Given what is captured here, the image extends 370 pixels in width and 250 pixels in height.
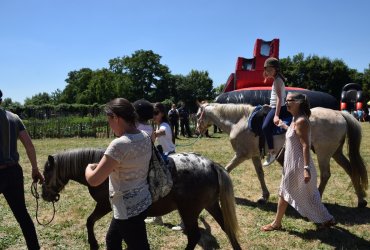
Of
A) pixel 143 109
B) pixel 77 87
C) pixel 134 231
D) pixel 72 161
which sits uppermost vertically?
pixel 77 87

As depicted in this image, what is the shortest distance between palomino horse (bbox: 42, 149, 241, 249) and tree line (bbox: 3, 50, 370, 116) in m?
37.0

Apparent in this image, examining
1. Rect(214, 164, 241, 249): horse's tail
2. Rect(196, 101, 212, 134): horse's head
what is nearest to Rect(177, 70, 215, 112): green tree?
Rect(196, 101, 212, 134): horse's head

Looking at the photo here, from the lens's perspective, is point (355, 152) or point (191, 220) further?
point (355, 152)

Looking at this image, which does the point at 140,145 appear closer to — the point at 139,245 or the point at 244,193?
the point at 139,245

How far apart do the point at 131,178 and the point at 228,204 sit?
1.58m

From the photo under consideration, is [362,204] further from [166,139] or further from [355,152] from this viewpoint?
[166,139]

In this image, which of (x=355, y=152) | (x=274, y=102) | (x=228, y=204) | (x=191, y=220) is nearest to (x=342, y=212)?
(x=355, y=152)

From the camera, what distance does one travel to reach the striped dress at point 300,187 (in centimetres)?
437

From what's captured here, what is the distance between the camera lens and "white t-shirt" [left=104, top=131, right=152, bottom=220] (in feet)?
7.73

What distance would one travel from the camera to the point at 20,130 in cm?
350

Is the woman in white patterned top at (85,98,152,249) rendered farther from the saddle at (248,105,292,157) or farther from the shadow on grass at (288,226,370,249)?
the saddle at (248,105,292,157)

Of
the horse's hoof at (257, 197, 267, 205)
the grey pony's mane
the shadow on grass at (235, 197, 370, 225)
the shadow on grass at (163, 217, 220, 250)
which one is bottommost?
the shadow on grass at (163, 217, 220, 250)

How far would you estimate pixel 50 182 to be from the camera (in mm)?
3771

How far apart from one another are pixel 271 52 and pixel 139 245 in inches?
658
